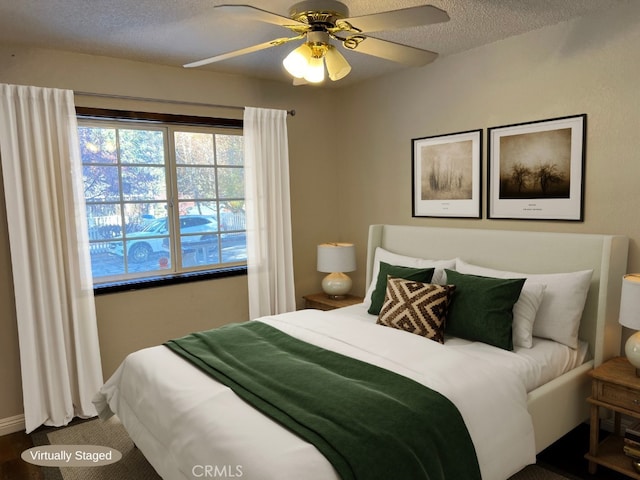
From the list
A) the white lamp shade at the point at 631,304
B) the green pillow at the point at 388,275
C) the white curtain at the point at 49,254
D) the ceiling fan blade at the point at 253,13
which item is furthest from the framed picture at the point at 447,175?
the white curtain at the point at 49,254

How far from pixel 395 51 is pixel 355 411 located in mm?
1670

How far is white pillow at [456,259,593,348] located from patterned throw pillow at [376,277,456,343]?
0.53 m

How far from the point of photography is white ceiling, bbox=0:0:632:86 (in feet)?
7.97

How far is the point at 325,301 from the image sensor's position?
13.3ft

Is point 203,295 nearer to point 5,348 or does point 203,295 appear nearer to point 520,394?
point 5,348

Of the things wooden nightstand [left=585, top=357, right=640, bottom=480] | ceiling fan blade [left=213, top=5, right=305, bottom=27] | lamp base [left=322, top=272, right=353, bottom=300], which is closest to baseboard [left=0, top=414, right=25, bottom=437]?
lamp base [left=322, top=272, right=353, bottom=300]

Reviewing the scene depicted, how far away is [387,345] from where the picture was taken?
8.28 feet

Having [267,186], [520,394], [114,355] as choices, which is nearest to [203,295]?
[114,355]

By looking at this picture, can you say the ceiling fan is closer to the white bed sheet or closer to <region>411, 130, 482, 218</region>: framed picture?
<region>411, 130, 482, 218</region>: framed picture

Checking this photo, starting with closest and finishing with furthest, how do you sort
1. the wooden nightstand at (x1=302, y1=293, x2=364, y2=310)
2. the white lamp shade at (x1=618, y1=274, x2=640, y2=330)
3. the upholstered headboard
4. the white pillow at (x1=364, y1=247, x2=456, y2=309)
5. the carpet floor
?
the white lamp shade at (x1=618, y1=274, x2=640, y2=330) < the carpet floor < the upholstered headboard < the white pillow at (x1=364, y1=247, x2=456, y2=309) < the wooden nightstand at (x1=302, y1=293, x2=364, y2=310)

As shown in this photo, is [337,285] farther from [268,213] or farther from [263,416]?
[263,416]

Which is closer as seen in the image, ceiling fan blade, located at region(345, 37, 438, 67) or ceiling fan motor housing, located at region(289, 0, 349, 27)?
ceiling fan motor housing, located at region(289, 0, 349, 27)

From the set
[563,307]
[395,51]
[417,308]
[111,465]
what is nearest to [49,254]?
[111,465]

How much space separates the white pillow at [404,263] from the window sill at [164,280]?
3.75 feet
